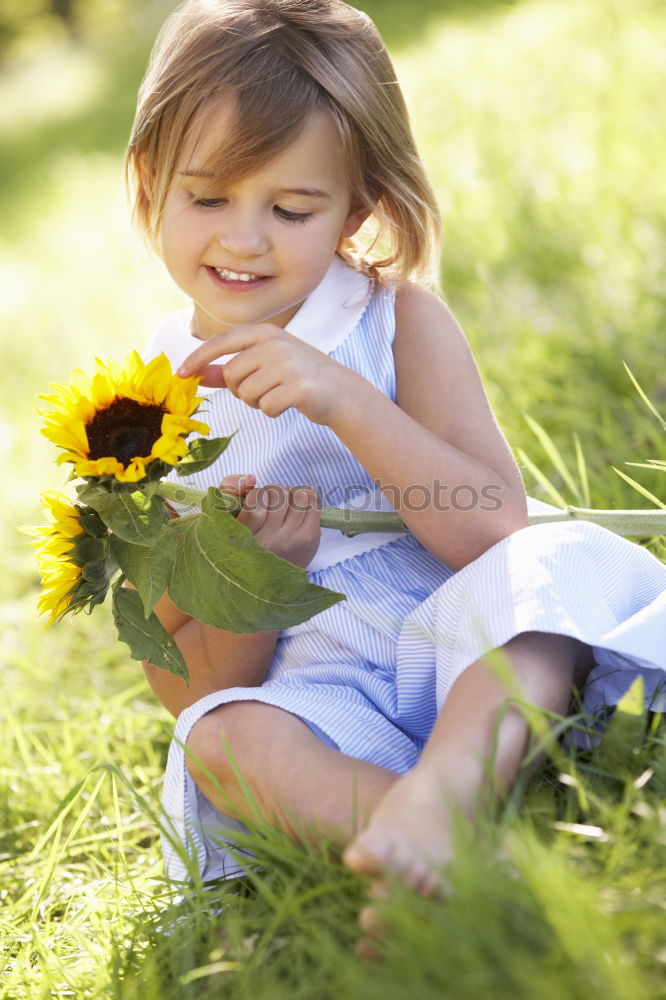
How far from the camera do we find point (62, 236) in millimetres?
7684

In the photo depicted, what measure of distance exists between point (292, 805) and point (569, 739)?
1.22 feet

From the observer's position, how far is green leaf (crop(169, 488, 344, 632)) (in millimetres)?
1391

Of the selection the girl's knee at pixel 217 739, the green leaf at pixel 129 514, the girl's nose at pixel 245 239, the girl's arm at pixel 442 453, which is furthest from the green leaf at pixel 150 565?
the girl's nose at pixel 245 239

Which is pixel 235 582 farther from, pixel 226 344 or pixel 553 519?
pixel 553 519

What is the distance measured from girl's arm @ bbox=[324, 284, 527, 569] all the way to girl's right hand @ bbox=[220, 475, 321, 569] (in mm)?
123

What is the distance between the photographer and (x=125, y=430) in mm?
1386

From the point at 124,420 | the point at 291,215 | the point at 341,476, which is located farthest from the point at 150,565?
the point at 291,215

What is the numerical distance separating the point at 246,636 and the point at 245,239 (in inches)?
24.3

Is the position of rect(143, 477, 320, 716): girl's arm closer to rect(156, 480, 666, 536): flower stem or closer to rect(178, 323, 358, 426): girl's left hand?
rect(156, 480, 666, 536): flower stem

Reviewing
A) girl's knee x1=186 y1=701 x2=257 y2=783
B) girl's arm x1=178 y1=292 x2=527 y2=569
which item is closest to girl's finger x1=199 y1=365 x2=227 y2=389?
girl's arm x1=178 y1=292 x2=527 y2=569

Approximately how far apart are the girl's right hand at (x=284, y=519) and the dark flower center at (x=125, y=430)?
29 centimetres

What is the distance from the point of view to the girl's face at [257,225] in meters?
1.69

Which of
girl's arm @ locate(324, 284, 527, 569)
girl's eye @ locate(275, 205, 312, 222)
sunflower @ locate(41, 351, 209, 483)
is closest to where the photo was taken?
sunflower @ locate(41, 351, 209, 483)

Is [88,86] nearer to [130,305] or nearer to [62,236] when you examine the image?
[62,236]
